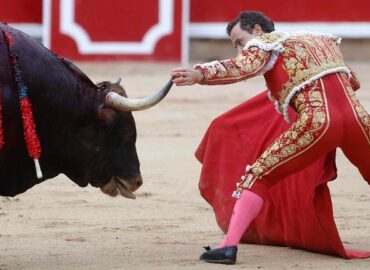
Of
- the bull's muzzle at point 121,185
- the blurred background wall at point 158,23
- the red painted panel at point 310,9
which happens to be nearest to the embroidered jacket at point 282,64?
the bull's muzzle at point 121,185

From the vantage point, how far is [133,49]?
469 inches

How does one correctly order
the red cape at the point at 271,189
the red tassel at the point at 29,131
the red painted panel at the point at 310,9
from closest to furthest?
1. the red tassel at the point at 29,131
2. the red cape at the point at 271,189
3. the red painted panel at the point at 310,9

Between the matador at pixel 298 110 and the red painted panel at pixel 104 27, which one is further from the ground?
the matador at pixel 298 110

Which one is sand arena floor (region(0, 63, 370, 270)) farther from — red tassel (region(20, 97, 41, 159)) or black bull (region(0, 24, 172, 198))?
red tassel (region(20, 97, 41, 159))

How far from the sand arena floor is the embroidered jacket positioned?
2.24 ft

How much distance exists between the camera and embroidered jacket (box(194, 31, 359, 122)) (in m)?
4.76

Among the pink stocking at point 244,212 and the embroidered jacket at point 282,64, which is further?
the pink stocking at point 244,212

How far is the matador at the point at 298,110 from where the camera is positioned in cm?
480

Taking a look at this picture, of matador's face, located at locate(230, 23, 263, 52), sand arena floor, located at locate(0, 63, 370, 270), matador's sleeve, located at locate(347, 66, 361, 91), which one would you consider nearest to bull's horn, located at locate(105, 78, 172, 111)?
matador's face, located at locate(230, 23, 263, 52)

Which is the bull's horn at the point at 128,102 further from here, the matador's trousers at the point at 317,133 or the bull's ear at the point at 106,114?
Result: the matador's trousers at the point at 317,133

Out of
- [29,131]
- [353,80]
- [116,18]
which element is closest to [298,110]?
[353,80]

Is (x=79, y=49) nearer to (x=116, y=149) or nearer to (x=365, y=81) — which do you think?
(x=365, y=81)

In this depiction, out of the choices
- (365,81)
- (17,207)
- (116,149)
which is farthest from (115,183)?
(365,81)

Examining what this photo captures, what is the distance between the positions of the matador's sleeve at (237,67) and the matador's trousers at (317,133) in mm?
201
